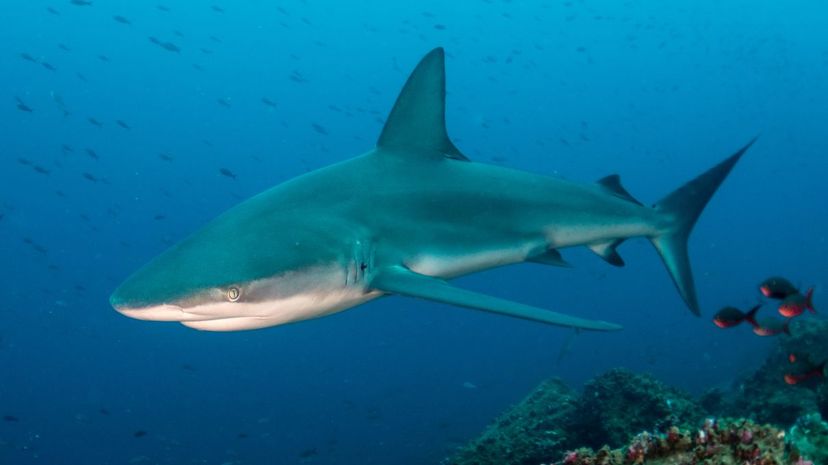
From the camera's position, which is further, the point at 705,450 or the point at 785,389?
the point at 785,389

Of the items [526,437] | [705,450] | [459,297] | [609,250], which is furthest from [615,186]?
[705,450]

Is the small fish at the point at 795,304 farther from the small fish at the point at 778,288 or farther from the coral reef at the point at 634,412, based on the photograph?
the coral reef at the point at 634,412

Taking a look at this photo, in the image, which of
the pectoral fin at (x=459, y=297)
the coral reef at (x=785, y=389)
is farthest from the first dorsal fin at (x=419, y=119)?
the coral reef at (x=785, y=389)

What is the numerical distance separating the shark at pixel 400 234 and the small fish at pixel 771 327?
155cm

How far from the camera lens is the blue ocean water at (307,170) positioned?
31.2 m

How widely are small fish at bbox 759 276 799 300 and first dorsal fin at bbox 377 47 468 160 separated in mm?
3557

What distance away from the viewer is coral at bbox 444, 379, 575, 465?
5793mm

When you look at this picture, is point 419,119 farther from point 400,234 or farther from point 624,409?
point 624,409

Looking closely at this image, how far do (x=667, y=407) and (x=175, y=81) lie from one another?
419 ft

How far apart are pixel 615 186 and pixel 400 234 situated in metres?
2.43

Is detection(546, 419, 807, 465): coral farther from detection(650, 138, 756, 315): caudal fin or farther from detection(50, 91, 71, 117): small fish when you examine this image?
detection(50, 91, 71, 117): small fish

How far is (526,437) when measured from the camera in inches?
239

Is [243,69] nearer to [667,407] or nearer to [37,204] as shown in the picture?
[37,204]

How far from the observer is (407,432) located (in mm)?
24750
